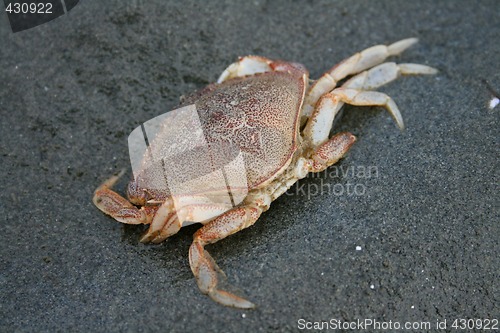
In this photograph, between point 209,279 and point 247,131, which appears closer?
point 209,279

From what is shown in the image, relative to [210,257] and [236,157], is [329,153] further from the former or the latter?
[210,257]

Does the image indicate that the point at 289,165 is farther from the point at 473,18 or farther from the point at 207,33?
the point at 473,18

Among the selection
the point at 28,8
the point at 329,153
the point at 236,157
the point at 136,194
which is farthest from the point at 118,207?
the point at 28,8

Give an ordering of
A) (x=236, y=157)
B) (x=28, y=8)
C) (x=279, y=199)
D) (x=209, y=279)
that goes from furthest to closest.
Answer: (x=28, y=8)
(x=279, y=199)
(x=236, y=157)
(x=209, y=279)

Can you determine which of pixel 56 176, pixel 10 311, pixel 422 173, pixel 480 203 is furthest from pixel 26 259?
pixel 480 203

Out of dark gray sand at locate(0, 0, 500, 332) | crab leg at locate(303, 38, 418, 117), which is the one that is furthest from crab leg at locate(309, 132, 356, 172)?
crab leg at locate(303, 38, 418, 117)

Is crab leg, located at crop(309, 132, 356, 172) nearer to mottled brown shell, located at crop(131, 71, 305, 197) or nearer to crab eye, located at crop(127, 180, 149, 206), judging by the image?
mottled brown shell, located at crop(131, 71, 305, 197)

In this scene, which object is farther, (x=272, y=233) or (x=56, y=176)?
(x=56, y=176)
